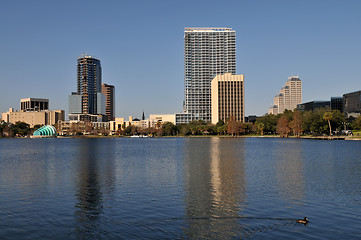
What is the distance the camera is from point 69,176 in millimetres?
48719

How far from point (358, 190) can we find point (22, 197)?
108ft

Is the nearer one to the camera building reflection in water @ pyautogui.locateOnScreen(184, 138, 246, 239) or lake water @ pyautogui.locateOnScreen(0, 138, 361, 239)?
lake water @ pyautogui.locateOnScreen(0, 138, 361, 239)

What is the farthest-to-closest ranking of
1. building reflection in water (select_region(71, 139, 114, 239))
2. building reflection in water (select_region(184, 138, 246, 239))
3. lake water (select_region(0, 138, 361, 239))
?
building reflection in water (select_region(71, 139, 114, 239)) → building reflection in water (select_region(184, 138, 246, 239)) → lake water (select_region(0, 138, 361, 239))

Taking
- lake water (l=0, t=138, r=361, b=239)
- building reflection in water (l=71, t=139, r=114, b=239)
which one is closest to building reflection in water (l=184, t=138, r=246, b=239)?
lake water (l=0, t=138, r=361, b=239)

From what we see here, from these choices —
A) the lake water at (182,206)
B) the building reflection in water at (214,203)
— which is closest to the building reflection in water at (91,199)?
the lake water at (182,206)

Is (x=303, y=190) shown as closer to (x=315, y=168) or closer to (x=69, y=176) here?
(x=315, y=168)

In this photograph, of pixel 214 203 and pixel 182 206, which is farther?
pixel 214 203

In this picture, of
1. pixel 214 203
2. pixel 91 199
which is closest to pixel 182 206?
pixel 214 203

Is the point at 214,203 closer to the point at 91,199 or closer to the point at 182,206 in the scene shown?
the point at 182,206

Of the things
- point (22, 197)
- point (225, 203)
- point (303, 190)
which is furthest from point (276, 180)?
point (22, 197)

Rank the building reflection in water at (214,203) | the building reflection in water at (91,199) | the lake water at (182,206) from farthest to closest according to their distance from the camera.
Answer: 1. the building reflection in water at (91,199)
2. the building reflection in water at (214,203)
3. the lake water at (182,206)

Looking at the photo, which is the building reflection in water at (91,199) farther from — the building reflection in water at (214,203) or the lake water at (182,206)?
the building reflection in water at (214,203)

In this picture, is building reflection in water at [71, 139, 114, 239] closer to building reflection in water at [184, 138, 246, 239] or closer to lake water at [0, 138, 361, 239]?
lake water at [0, 138, 361, 239]

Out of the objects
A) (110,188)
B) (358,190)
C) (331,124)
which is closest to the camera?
(358,190)
